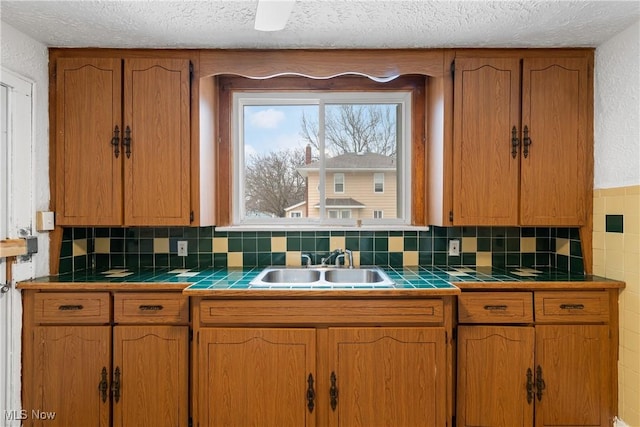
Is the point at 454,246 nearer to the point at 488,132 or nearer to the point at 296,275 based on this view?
the point at 488,132

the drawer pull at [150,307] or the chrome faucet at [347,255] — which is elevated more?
the chrome faucet at [347,255]

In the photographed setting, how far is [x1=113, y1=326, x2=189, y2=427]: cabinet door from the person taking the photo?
6.40 ft

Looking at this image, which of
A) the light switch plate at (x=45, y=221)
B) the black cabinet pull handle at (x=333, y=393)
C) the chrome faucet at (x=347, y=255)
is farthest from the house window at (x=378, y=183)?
the light switch plate at (x=45, y=221)

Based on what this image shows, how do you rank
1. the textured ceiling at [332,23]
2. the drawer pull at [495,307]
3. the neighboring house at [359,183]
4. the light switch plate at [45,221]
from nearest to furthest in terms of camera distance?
1. the textured ceiling at [332,23]
2. the drawer pull at [495,307]
3. the light switch plate at [45,221]
4. the neighboring house at [359,183]

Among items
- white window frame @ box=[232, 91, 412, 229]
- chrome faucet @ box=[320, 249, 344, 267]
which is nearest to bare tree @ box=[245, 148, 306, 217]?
white window frame @ box=[232, 91, 412, 229]

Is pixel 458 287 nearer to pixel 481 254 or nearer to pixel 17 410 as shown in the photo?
pixel 481 254

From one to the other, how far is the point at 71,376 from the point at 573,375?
2649 millimetres

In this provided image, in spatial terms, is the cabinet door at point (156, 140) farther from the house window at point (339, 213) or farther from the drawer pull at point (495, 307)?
the drawer pull at point (495, 307)

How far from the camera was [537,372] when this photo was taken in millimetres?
1956

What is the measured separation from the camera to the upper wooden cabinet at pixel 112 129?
2.19m

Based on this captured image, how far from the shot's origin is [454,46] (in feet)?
7.15

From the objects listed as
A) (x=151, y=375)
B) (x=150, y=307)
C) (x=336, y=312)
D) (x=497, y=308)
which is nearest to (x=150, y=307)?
(x=150, y=307)

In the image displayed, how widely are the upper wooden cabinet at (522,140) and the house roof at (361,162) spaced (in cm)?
54

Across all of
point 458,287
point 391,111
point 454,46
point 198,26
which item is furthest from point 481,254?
point 198,26
